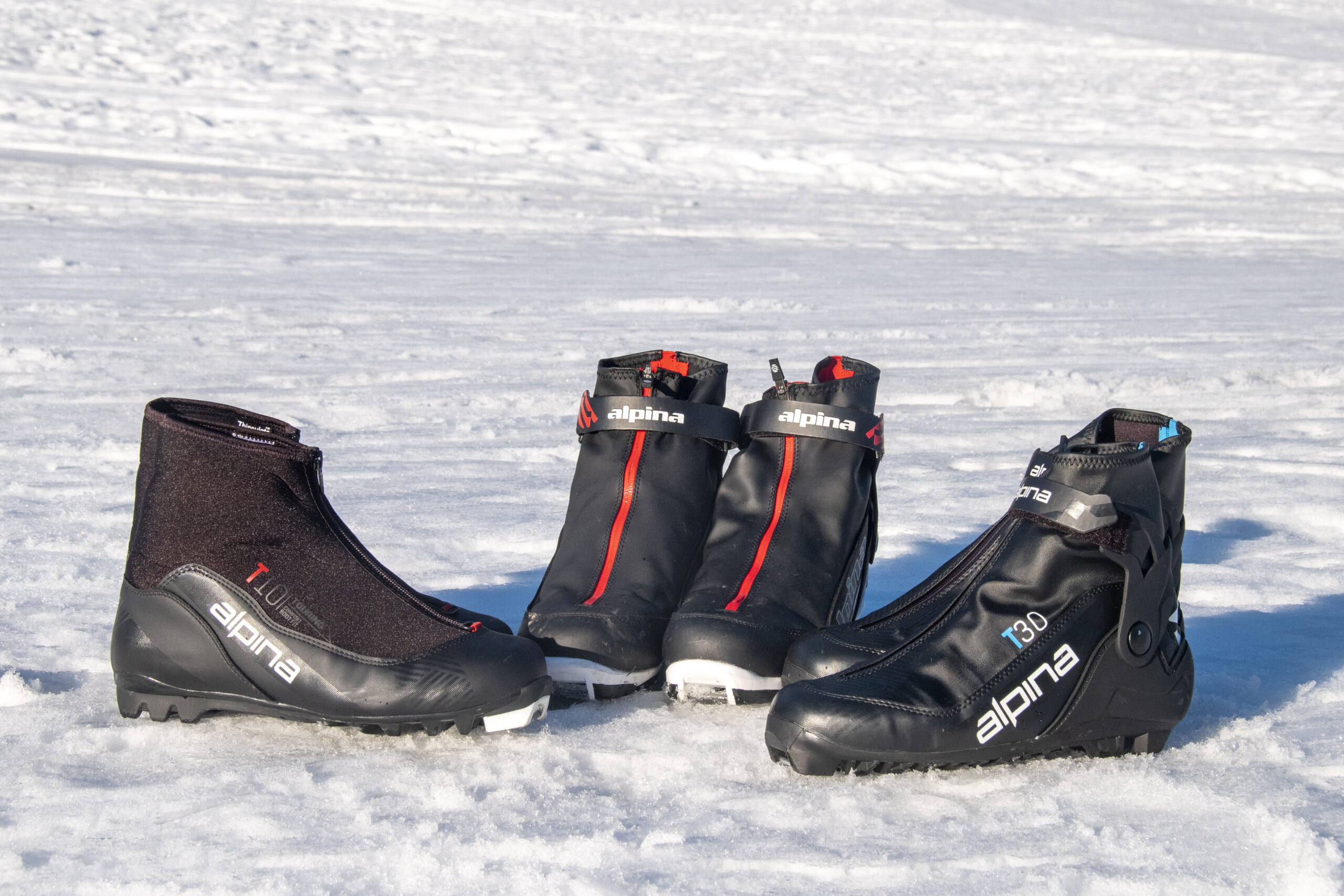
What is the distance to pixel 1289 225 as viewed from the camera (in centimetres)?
801

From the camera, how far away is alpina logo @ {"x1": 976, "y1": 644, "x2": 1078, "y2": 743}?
5.20 ft

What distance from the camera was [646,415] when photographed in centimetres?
202

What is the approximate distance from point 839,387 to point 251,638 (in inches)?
37.2

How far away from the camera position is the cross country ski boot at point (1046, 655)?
1574 millimetres

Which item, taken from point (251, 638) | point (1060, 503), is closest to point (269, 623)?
point (251, 638)

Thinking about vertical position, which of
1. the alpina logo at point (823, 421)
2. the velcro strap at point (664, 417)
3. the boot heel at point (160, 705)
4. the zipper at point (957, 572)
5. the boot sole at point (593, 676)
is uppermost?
the alpina logo at point (823, 421)

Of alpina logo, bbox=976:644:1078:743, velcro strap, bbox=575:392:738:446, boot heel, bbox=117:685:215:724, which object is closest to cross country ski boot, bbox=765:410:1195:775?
alpina logo, bbox=976:644:1078:743

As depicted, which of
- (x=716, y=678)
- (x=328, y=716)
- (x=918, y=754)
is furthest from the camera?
(x=716, y=678)

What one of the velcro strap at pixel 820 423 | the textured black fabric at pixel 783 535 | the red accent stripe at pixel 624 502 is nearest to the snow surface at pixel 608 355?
the textured black fabric at pixel 783 535

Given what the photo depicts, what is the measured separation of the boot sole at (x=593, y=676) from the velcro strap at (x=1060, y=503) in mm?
604

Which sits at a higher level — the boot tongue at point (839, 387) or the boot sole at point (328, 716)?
the boot tongue at point (839, 387)

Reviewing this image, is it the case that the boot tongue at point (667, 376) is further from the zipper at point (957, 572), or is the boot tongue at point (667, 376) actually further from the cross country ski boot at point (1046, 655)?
the cross country ski boot at point (1046, 655)

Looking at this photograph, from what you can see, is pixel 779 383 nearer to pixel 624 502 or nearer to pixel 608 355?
pixel 624 502

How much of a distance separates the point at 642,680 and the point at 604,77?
12.1 metres
